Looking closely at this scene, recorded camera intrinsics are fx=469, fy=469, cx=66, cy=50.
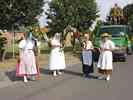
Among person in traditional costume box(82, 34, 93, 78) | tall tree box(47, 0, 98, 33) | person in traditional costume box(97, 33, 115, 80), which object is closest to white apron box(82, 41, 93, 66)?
person in traditional costume box(82, 34, 93, 78)

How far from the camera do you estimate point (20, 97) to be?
12086mm

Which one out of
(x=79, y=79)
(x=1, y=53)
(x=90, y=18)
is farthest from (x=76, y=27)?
(x=79, y=79)

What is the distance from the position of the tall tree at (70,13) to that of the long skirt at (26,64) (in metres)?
18.5

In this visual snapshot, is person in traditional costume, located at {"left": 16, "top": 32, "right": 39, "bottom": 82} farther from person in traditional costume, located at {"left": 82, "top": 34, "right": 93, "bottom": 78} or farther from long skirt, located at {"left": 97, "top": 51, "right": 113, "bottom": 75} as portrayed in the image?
person in traditional costume, located at {"left": 82, "top": 34, "right": 93, "bottom": 78}

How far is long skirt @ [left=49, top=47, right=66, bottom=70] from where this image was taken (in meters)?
17.5

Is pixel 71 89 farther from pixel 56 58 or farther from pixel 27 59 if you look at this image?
pixel 56 58

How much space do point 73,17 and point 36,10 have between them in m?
10.3

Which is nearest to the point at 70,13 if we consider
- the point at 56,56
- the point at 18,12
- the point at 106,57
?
the point at 18,12

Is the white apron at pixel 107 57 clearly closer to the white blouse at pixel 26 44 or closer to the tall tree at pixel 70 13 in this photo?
the white blouse at pixel 26 44

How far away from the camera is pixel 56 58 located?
17656mm

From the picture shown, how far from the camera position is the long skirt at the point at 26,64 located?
15375mm

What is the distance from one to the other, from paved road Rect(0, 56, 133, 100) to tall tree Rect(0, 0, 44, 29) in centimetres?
673

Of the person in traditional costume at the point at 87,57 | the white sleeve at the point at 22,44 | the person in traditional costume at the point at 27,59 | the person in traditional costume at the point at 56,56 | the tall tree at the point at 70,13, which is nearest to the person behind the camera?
the white sleeve at the point at 22,44

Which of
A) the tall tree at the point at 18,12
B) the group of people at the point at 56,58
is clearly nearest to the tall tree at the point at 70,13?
the tall tree at the point at 18,12
